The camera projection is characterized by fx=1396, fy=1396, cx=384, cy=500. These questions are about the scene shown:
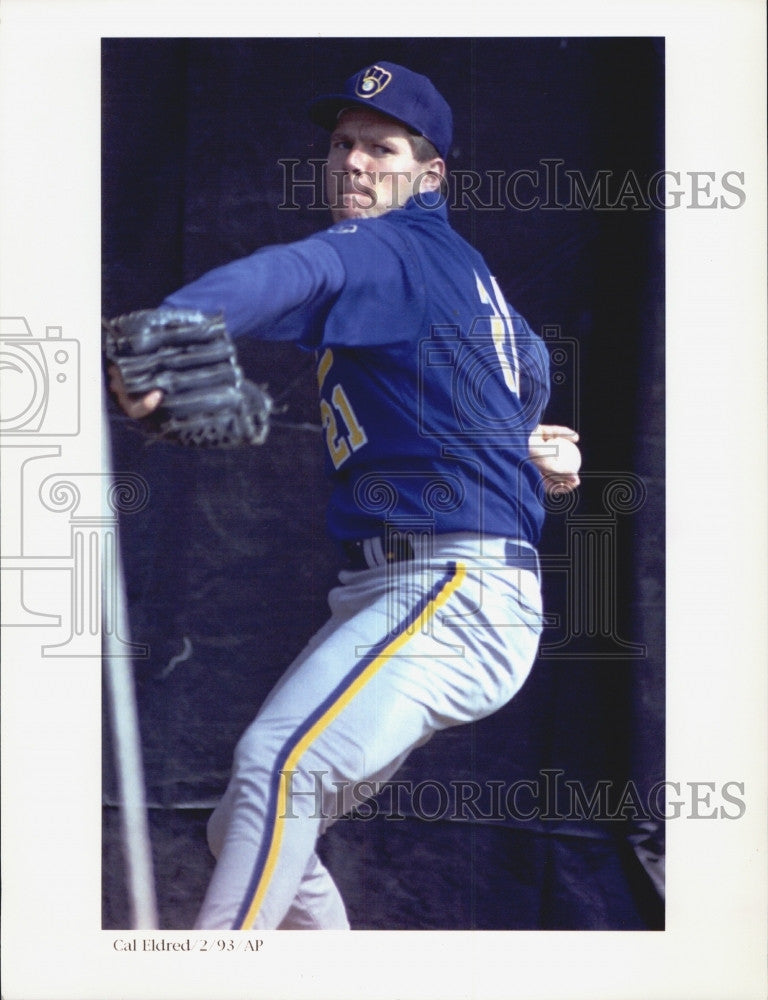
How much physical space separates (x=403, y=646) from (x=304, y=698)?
227mm

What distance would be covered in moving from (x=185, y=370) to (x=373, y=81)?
757mm

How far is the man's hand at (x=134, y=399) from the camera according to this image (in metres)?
2.68

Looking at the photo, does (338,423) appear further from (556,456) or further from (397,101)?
(397,101)

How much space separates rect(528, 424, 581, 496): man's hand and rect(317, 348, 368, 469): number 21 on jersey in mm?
364

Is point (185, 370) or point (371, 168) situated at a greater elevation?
point (371, 168)

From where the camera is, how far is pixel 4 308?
2932 millimetres

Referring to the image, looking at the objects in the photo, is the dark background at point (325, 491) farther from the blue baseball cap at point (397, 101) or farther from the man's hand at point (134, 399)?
the man's hand at point (134, 399)

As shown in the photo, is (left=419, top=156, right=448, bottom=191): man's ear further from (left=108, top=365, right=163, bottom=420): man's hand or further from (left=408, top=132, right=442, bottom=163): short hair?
(left=108, top=365, right=163, bottom=420): man's hand

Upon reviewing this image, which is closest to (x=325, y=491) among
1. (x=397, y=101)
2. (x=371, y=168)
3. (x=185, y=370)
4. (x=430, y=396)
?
(x=430, y=396)

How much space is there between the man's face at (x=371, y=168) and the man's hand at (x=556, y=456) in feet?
1.85

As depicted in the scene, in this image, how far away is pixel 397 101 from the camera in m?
2.90

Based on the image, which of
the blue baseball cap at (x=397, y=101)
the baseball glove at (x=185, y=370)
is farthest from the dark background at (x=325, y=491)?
the baseball glove at (x=185, y=370)

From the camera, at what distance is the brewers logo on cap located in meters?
2.90

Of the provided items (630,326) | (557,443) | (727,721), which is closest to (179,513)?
(557,443)
